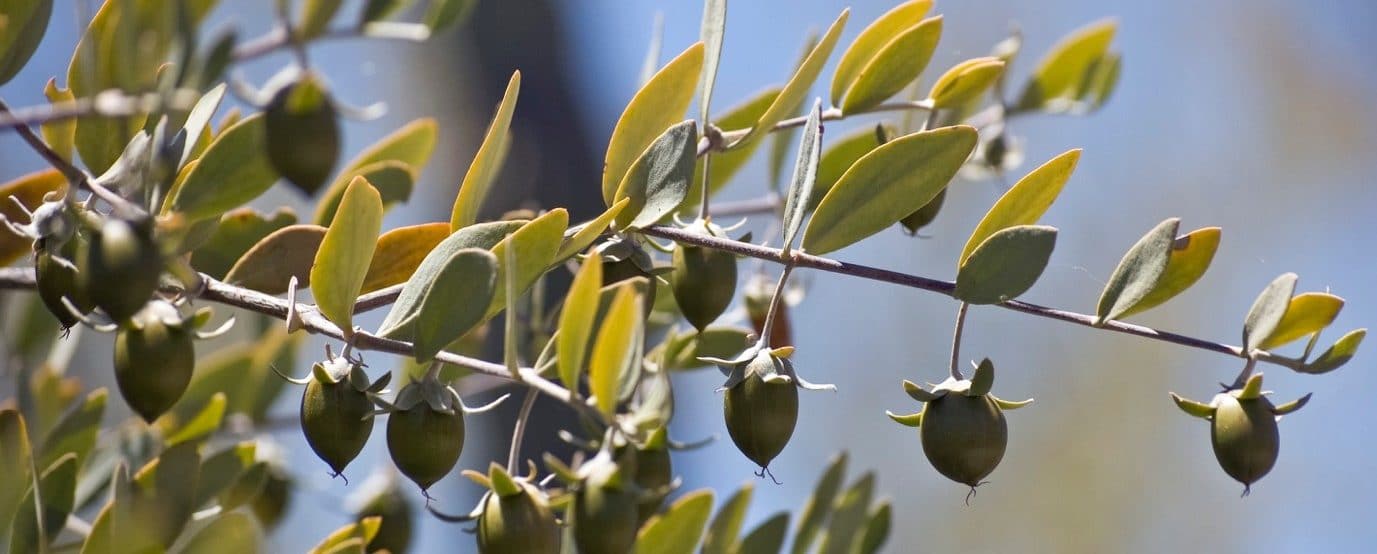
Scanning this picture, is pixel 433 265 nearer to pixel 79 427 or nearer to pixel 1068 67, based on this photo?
pixel 79 427

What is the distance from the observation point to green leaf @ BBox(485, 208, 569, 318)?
0.67 meters

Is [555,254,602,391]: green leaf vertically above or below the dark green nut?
above

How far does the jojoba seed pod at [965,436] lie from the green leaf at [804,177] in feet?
0.45

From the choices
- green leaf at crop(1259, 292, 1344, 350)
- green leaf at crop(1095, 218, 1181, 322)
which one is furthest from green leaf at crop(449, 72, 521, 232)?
green leaf at crop(1259, 292, 1344, 350)

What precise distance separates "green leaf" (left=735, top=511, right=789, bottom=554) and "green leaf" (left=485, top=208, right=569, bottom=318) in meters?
0.42

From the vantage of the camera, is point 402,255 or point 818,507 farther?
point 818,507

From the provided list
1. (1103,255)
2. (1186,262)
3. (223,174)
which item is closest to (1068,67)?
(1186,262)

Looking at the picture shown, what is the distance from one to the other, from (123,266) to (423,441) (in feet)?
0.71

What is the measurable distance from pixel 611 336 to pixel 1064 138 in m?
3.43

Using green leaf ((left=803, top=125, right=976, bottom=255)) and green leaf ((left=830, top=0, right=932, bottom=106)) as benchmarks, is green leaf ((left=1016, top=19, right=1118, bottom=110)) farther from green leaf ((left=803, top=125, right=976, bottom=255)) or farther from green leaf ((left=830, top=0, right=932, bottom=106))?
green leaf ((left=803, top=125, right=976, bottom=255))

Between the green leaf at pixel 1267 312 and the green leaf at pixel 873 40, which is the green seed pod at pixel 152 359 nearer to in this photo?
the green leaf at pixel 873 40

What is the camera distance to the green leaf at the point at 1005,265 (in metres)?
0.72

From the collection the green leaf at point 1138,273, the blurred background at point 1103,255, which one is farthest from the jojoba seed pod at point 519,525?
the blurred background at point 1103,255

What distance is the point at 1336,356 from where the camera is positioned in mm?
822
